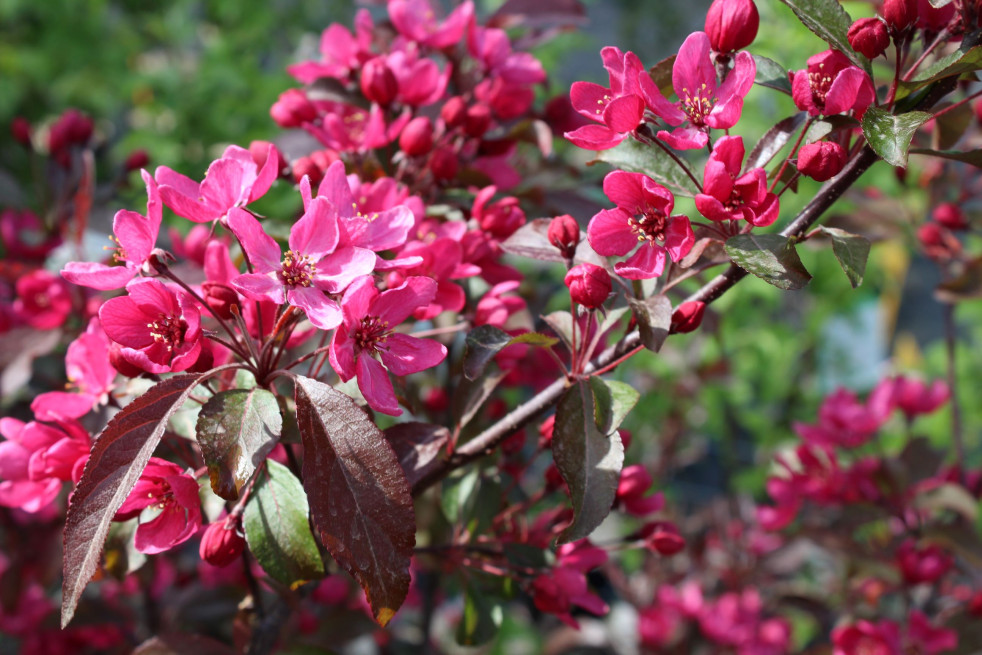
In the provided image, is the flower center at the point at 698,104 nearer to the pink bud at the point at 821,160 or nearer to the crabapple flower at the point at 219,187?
the pink bud at the point at 821,160

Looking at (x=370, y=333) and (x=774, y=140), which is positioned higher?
(x=774, y=140)

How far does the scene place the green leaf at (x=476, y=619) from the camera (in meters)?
1.04

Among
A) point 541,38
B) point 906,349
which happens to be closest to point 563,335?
point 541,38

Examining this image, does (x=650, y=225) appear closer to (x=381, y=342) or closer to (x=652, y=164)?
(x=652, y=164)

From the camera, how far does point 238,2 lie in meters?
3.82

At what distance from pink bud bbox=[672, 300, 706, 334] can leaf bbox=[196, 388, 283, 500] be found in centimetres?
41

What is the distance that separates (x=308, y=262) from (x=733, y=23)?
492mm

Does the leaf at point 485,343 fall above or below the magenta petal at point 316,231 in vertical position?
below

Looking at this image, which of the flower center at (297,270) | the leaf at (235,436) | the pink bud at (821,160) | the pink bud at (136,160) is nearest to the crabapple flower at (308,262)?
the flower center at (297,270)

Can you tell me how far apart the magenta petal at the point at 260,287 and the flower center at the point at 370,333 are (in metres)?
0.09

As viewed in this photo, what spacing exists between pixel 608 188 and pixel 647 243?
72mm

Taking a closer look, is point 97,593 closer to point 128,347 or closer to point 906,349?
point 128,347

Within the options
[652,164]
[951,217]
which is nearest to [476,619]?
[652,164]

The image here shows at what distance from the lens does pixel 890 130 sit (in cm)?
68
